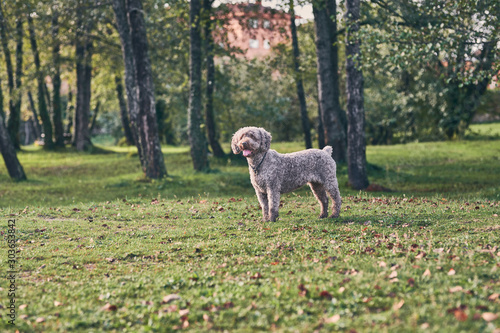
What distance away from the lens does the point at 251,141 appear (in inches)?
407

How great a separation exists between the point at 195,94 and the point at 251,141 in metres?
13.1

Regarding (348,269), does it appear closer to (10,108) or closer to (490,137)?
(490,137)

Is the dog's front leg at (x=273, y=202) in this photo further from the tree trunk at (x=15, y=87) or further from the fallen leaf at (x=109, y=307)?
the tree trunk at (x=15, y=87)

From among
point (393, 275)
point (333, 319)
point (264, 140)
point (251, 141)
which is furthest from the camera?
point (264, 140)

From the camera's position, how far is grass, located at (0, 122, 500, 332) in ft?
18.8

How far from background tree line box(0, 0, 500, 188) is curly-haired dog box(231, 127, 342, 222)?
6.39 meters

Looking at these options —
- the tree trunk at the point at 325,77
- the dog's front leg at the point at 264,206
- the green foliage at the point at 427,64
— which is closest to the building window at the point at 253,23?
the tree trunk at the point at 325,77

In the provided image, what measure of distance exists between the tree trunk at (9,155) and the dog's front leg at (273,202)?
15.5 metres

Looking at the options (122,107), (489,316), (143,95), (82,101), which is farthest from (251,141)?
(122,107)

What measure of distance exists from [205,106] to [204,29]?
4.29 m

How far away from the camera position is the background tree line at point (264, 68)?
57.3 ft

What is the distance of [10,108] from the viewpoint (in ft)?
118

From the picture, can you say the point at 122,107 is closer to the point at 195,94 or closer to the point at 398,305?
the point at 195,94

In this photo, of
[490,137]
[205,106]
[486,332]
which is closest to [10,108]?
[205,106]
